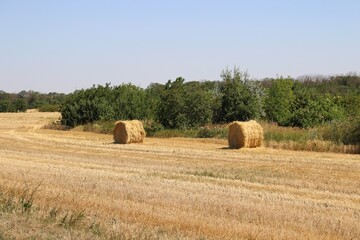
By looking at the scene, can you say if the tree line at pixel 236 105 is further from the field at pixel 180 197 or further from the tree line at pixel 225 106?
the field at pixel 180 197

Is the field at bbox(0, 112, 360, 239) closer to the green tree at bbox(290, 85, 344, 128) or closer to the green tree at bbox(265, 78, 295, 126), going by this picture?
the green tree at bbox(290, 85, 344, 128)

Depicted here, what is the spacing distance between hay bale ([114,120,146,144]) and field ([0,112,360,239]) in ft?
22.8

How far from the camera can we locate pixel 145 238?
7391mm

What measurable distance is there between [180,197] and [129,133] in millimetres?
16808

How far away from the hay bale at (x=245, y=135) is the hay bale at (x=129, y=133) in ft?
17.2

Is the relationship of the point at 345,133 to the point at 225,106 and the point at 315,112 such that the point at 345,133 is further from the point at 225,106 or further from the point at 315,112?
the point at 225,106

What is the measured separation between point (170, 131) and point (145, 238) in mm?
25780

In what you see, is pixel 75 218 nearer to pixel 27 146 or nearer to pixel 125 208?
pixel 125 208

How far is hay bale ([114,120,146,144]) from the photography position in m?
28.0

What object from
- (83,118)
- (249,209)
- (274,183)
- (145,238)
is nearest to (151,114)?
(83,118)

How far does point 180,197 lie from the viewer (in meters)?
11.4

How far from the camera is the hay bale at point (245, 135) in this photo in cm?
2445

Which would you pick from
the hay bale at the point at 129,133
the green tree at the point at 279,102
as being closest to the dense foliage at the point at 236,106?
the green tree at the point at 279,102

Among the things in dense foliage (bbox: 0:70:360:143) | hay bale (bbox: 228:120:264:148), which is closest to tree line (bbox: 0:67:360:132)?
dense foliage (bbox: 0:70:360:143)
